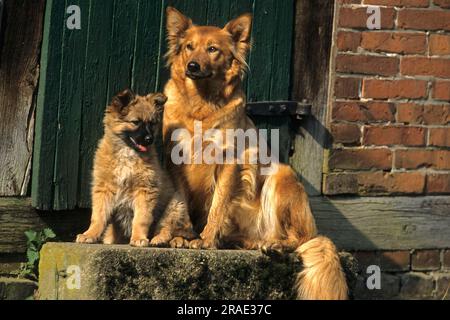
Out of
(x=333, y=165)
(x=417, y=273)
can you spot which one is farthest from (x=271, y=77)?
(x=417, y=273)

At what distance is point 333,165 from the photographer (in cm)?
699

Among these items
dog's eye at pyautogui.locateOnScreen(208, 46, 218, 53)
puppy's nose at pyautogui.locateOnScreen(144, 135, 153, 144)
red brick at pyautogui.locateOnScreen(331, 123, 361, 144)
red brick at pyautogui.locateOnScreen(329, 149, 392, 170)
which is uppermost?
dog's eye at pyautogui.locateOnScreen(208, 46, 218, 53)

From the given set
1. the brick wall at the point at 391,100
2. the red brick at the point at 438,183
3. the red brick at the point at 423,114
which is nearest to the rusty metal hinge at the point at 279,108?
the brick wall at the point at 391,100

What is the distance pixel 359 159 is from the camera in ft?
23.0

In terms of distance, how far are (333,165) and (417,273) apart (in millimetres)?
1152

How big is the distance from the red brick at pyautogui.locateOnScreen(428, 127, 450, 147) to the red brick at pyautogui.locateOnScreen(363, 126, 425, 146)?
79 millimetres

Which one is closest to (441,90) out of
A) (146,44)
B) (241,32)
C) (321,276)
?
(241,32)

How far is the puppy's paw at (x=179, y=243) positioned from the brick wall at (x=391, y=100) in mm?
1547

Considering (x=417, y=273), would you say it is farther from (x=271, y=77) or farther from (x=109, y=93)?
(x=109, y=93)

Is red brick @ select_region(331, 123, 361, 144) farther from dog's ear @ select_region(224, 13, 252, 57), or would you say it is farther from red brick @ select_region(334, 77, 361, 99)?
dog's ear @ select_region(224, 13, 252, 57)

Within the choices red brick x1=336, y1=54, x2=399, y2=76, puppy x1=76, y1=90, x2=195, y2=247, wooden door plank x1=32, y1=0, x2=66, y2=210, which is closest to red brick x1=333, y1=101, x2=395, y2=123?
red brick x1=336, y1=54, x2=399, y2=76

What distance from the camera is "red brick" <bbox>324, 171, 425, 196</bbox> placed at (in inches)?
276

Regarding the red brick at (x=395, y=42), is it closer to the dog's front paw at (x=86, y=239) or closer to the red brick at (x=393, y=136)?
the red brick at (x=393, y=136)

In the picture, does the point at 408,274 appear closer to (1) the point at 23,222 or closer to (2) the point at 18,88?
(1) the point at 23,222
